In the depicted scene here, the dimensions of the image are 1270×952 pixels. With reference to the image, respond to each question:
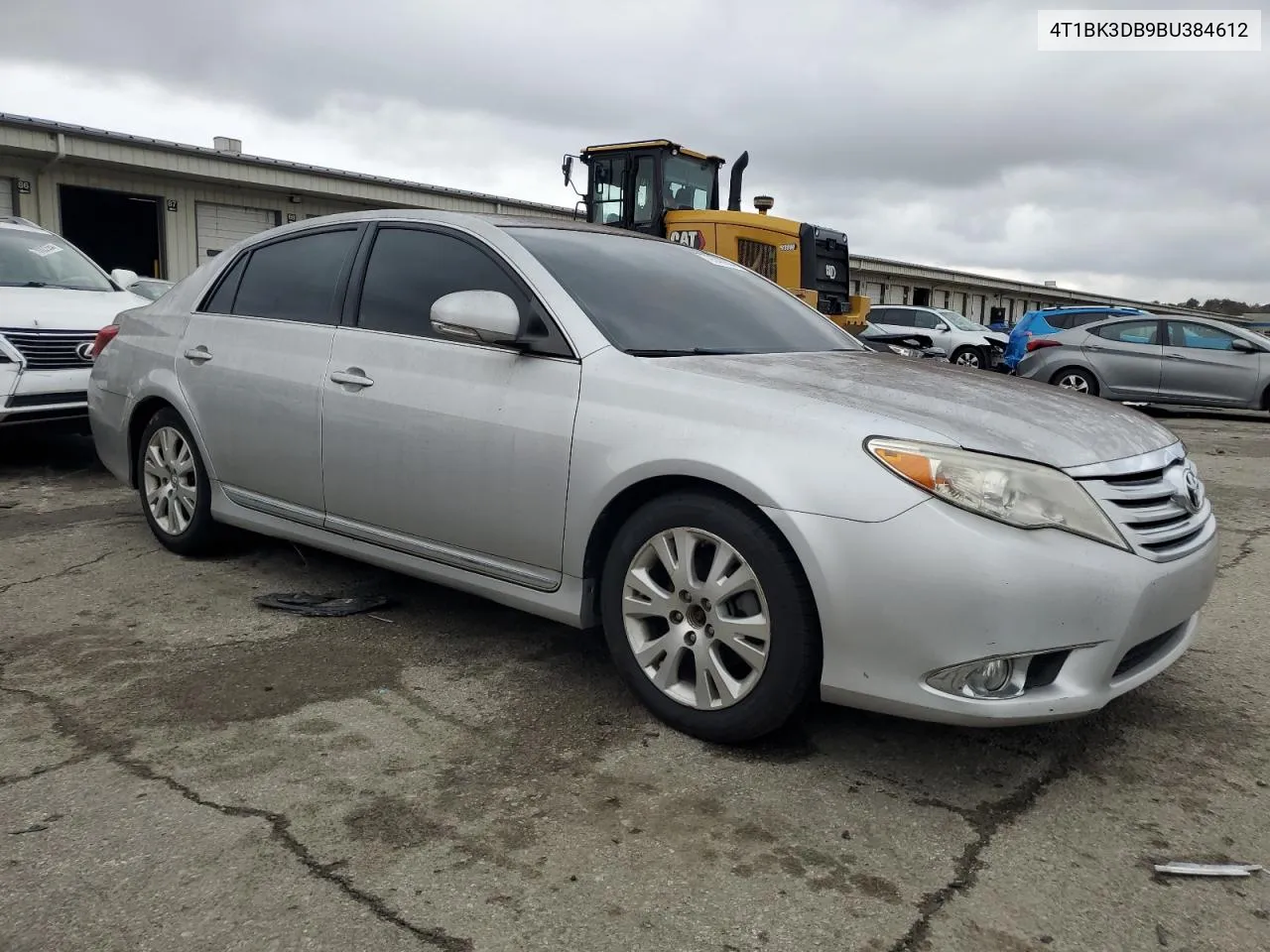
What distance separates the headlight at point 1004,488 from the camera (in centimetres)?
251

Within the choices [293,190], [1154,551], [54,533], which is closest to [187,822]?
[1154,551]

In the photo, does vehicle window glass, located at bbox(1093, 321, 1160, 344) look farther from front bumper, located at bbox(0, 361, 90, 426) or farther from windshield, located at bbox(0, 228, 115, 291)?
front bumper, located at bbox(0, 361, 90, 426)

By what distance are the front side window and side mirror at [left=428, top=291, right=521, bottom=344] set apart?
1292 centimetres

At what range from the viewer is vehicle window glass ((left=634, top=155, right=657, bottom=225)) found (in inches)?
474

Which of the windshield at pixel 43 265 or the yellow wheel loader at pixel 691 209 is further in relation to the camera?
the yellow wheel loader at pixel 691 209

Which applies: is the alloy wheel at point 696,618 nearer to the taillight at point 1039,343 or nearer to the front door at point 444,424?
the front door at point 444,424

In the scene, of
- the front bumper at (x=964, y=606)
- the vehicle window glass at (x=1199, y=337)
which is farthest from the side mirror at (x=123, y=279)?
the vehicle window glass at (x=1199, y=337)

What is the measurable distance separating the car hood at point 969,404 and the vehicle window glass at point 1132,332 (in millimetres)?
11933

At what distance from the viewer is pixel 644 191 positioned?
39.7 ft

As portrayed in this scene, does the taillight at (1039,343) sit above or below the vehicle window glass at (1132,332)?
below

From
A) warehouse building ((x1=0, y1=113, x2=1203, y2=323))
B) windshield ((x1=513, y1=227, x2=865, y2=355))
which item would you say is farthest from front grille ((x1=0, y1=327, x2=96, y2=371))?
warehouse building ((x1=0, y1=113, x2=1203, y2=323))

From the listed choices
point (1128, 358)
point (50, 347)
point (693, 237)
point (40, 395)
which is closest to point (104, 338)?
point (40, 395)

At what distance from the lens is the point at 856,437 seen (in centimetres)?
265

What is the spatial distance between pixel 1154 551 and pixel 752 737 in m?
1.17
